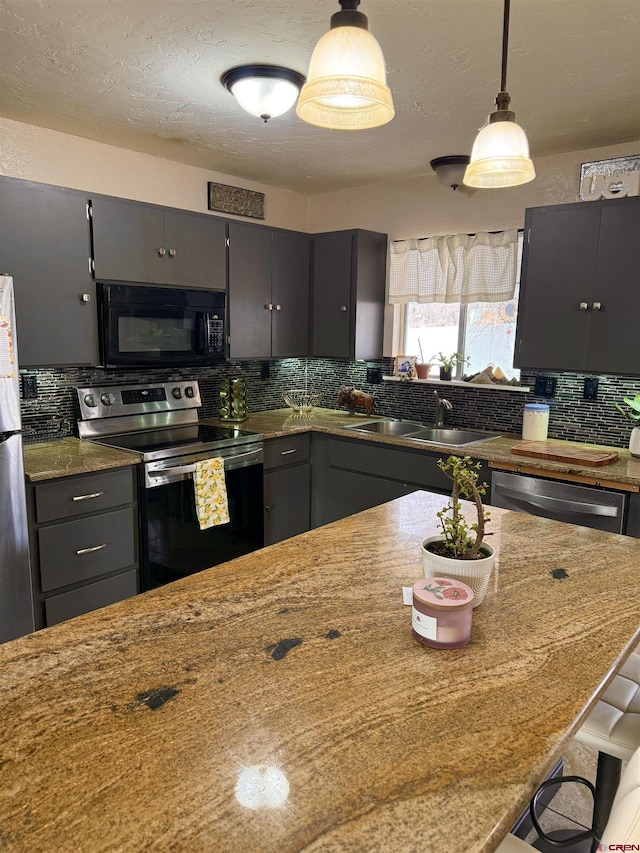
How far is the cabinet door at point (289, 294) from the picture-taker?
3887 millimetres

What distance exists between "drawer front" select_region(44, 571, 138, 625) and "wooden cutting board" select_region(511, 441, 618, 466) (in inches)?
79.9

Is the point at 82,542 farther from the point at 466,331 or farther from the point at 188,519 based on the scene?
the point at 466,331

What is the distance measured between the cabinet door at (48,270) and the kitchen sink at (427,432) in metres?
1.70

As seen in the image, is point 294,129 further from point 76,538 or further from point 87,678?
point 87,678

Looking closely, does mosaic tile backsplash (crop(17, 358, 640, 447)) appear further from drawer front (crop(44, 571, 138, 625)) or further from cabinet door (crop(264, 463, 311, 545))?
drawer front (crop(44, 571, 138, 625))

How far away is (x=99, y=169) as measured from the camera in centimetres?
322

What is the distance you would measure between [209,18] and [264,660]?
6.40ft

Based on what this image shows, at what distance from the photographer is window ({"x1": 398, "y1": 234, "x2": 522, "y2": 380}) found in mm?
3672

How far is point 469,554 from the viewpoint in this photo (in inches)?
51.3

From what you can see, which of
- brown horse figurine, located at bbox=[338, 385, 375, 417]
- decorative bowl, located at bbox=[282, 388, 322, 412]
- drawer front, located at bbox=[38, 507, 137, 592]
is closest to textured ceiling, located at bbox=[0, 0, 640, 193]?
brown horse figurine, located at bbox=[338, 385, 375, 417]

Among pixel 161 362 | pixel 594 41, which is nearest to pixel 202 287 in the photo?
pixel 161 362

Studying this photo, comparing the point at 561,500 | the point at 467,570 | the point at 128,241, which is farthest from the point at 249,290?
the point at 467,570

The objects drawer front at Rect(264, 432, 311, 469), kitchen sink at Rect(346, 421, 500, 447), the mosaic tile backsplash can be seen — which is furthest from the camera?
kitchen sink at Rect(346, 421, 500, 447)

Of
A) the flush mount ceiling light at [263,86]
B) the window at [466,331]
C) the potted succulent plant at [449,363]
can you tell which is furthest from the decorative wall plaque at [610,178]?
the flush mount ceiling light at [263,86]
